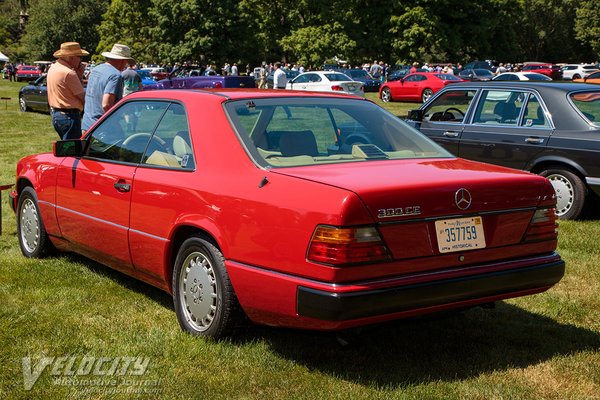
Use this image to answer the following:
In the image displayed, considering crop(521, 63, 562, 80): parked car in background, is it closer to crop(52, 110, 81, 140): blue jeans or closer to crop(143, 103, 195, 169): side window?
crop(52, 110, 81, 140): blue jeans

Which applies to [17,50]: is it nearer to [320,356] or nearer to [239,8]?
[239,8]

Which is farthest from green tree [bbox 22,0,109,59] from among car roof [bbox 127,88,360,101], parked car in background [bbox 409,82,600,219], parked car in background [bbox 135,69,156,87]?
car roof [bbox 127,88,360,101]

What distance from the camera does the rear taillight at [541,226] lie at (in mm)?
4242

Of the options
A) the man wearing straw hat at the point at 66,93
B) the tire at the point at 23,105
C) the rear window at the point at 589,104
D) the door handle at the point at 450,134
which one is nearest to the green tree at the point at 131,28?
the tire at the point at 23,105

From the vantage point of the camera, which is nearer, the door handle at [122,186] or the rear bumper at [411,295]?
the rear bumper at [411,295]

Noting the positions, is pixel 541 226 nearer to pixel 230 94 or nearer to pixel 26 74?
pixel 230 94

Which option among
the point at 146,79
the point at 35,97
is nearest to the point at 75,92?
the point at 35,97

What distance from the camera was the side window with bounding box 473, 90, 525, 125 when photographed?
902 cm

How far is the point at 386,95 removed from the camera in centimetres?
3459

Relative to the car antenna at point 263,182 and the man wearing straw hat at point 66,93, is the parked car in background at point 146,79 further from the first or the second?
the car antenna at point 263,182

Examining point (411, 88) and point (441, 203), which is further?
point (411, 88)

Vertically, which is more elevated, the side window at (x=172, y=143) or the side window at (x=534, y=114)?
the side window at (x=172, y=143)

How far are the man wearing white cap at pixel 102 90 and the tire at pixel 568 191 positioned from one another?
488 centimetres

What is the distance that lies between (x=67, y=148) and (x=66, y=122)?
335 cm
